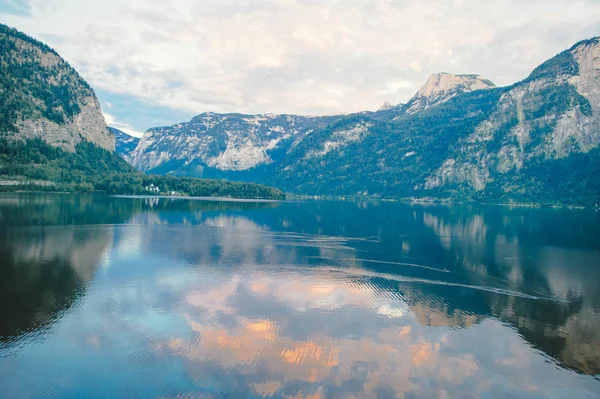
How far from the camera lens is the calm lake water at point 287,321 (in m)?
23.3

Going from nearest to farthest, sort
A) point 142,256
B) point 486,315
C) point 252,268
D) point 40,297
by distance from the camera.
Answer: point 40,297 → point 486,315 → point 252,268 → point 142,256

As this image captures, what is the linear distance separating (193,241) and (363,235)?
34343mm

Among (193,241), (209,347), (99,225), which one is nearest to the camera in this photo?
(209,347)

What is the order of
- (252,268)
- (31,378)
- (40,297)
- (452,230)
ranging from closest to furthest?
(31,378)
(40,297)
(252,268)
(452,230)

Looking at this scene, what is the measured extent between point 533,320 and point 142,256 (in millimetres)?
44535

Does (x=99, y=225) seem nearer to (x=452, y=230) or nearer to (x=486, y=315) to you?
(x=486, y=315)

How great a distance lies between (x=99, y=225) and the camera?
261ft

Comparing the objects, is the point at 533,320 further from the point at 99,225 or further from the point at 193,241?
the point at 99,225

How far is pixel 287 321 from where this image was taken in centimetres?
3278

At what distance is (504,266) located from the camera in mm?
56500

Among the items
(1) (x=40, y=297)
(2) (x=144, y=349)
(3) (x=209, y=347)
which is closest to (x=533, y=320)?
(3) (x=209, y=347)

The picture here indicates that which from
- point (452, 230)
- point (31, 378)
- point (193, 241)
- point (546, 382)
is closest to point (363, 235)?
point (452, 230)

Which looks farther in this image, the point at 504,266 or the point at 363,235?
the point at 363,235

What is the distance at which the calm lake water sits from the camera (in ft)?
76.3
